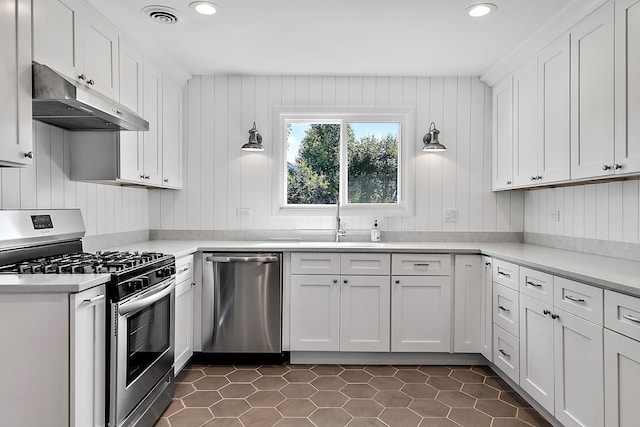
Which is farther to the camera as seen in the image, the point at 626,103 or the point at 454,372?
the point at 454,372

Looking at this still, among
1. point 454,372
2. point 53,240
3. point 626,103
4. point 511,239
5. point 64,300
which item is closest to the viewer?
point 64,300

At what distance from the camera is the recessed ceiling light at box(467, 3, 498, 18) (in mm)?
2463

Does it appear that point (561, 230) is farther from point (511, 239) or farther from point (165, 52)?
point (165, 52)

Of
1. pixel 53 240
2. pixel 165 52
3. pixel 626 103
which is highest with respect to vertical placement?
pixel 165 52

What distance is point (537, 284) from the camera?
7.84 feet

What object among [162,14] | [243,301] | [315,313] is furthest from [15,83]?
[315,313]

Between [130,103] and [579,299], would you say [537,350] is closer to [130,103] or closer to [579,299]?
[579,299]

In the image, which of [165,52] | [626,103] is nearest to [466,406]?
[626,103]

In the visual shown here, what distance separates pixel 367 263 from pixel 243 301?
104 cm

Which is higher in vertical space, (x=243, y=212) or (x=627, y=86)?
(x=627, y=86)

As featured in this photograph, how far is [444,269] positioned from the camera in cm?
322

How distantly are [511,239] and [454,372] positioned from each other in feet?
4.55

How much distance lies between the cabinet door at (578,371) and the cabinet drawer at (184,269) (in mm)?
2409

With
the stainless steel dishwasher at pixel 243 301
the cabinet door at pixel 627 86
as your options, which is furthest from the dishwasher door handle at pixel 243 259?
the cabinet door at pixel 627 86
